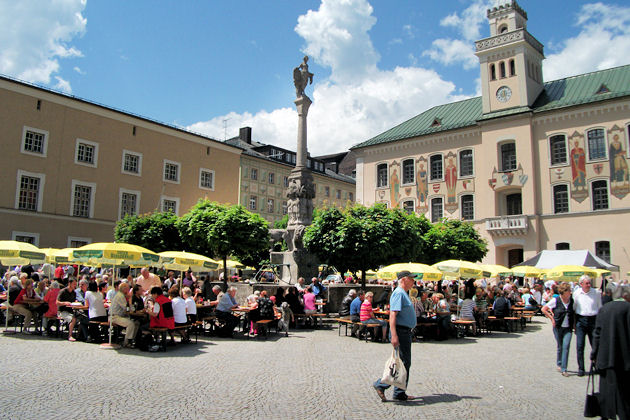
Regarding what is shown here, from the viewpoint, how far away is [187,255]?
58.7 feet

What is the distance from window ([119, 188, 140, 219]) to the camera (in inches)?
1383

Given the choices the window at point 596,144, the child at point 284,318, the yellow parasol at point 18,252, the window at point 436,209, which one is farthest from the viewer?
the window at point 436,209

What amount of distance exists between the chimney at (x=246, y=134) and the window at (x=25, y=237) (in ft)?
111

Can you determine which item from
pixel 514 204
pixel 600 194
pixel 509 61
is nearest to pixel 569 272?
pixel 600 194

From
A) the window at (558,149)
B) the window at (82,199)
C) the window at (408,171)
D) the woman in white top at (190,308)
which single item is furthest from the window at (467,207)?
the woman in white top at (190,308)

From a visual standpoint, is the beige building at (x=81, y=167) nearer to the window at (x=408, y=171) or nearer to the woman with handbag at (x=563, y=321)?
the window at (x=408, y=171)

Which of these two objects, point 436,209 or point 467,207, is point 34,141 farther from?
point 467,207

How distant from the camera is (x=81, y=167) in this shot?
3288cm

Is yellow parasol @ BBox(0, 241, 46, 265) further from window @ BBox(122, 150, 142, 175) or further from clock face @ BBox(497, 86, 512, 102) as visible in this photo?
clock face @ BBox(497, 86, 512, 102)

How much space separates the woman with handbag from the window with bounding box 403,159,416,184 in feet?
107

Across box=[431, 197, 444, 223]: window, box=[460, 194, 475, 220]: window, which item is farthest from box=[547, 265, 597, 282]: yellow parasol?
box=[431, 197, 444, 223]: window

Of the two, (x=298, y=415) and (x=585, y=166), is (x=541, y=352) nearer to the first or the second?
(x=298, y=415)

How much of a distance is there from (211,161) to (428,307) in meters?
30.7

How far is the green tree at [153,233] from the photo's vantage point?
2773 cm
